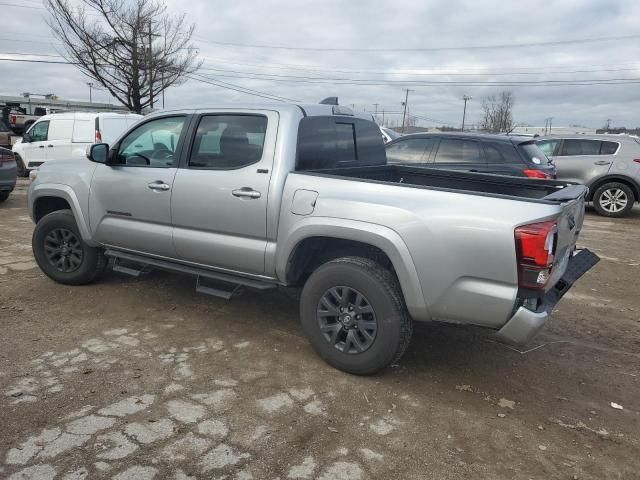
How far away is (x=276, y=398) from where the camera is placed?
3391 mm

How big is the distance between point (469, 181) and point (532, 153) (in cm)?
513

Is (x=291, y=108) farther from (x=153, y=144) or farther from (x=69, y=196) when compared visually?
(x=69, y=196)

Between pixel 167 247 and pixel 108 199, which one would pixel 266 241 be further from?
pixel 108 199

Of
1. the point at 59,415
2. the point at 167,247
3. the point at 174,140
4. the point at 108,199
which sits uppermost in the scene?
the point at 174,140

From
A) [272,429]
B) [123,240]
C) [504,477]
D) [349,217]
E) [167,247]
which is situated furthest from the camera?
[123,240]

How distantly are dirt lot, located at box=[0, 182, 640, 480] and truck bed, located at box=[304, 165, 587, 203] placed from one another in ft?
4.13

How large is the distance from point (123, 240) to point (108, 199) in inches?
15.8

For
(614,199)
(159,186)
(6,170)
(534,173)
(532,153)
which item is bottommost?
(6,170)

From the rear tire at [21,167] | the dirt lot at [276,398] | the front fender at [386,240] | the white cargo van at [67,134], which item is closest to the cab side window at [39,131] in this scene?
the white cargo van at [67,134]

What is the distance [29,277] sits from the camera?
572cm

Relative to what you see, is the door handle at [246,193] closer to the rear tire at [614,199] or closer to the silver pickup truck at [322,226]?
the silver pickup truck at [322,226]

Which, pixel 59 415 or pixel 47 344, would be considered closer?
pixel 59 415

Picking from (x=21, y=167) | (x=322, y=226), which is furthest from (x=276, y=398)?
(x=21, y=167)

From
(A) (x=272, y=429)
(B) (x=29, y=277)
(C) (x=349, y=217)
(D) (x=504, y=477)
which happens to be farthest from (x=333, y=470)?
(B) (x=29, y=277)
